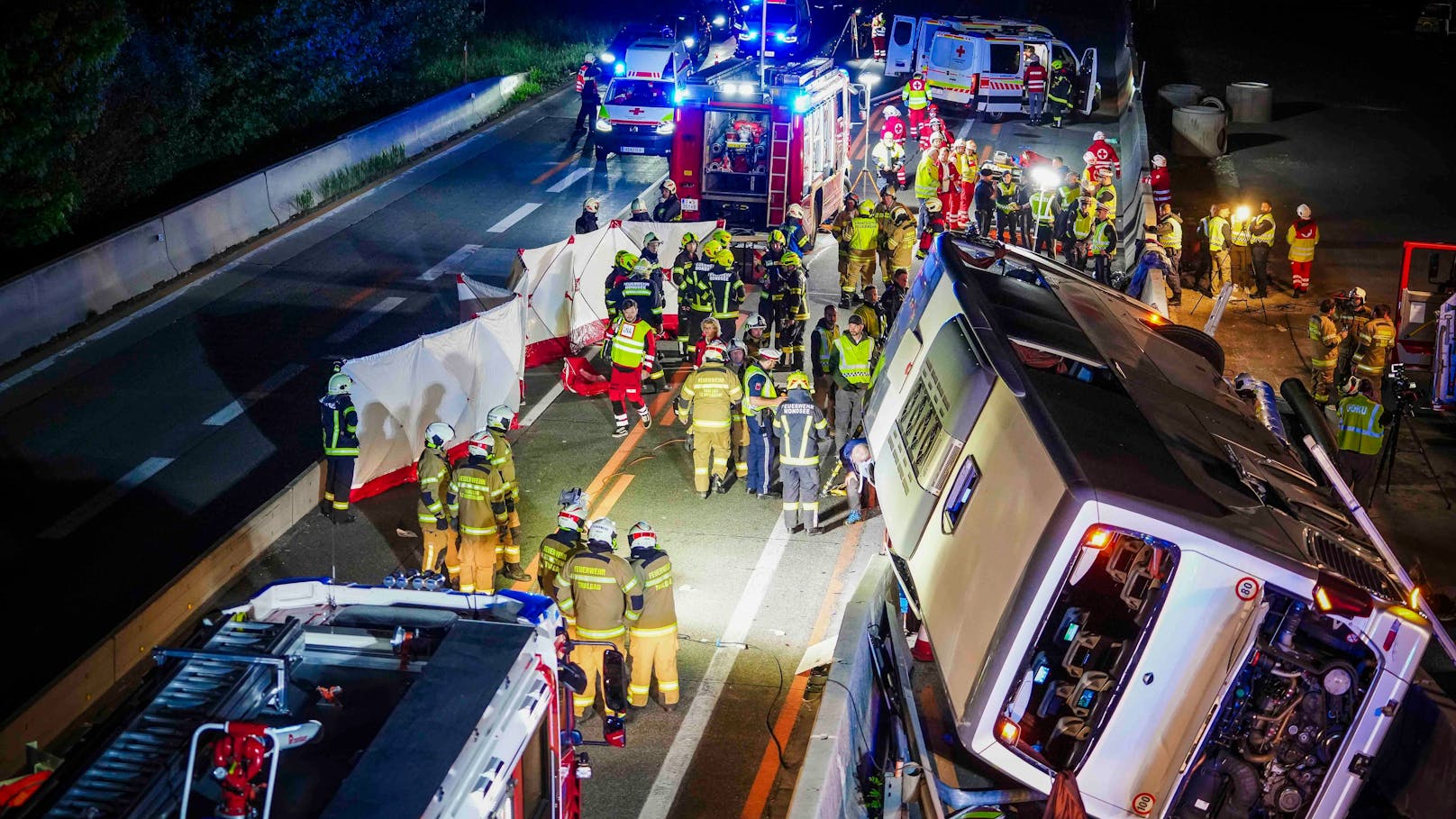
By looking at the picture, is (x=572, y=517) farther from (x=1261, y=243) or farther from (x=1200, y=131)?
(x=1200, y=131)

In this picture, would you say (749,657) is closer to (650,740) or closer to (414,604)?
(650,740)

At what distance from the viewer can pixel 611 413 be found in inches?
602

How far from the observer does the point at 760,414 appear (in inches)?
514

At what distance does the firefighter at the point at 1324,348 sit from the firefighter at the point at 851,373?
5.45 meters

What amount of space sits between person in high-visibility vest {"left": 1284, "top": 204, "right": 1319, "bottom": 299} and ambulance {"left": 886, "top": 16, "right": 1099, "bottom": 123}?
10.7 m

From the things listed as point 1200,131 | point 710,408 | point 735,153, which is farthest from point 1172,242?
point 1200,131

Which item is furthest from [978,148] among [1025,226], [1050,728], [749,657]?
[1050,728]

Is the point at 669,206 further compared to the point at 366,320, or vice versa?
the point at 669,206

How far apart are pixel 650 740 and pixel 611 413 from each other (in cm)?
603

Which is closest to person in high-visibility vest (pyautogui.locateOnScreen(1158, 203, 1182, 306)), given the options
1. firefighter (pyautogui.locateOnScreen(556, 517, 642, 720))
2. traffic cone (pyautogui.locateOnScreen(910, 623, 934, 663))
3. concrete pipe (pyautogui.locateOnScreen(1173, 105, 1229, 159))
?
concrete pipe (pyautogui.locateOnScreen(1173, 105, 1229, 159))

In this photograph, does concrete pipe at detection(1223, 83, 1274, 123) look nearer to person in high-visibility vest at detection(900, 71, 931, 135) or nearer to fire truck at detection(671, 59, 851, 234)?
person in high-visibility vest at detection(900, 71, 931, 135)

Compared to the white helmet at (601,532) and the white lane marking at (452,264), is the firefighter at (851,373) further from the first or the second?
the white lane marking at (452,264)

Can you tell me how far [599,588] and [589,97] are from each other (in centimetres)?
2040

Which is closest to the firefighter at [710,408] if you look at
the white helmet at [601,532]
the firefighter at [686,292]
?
the firefighter at [686,292]
